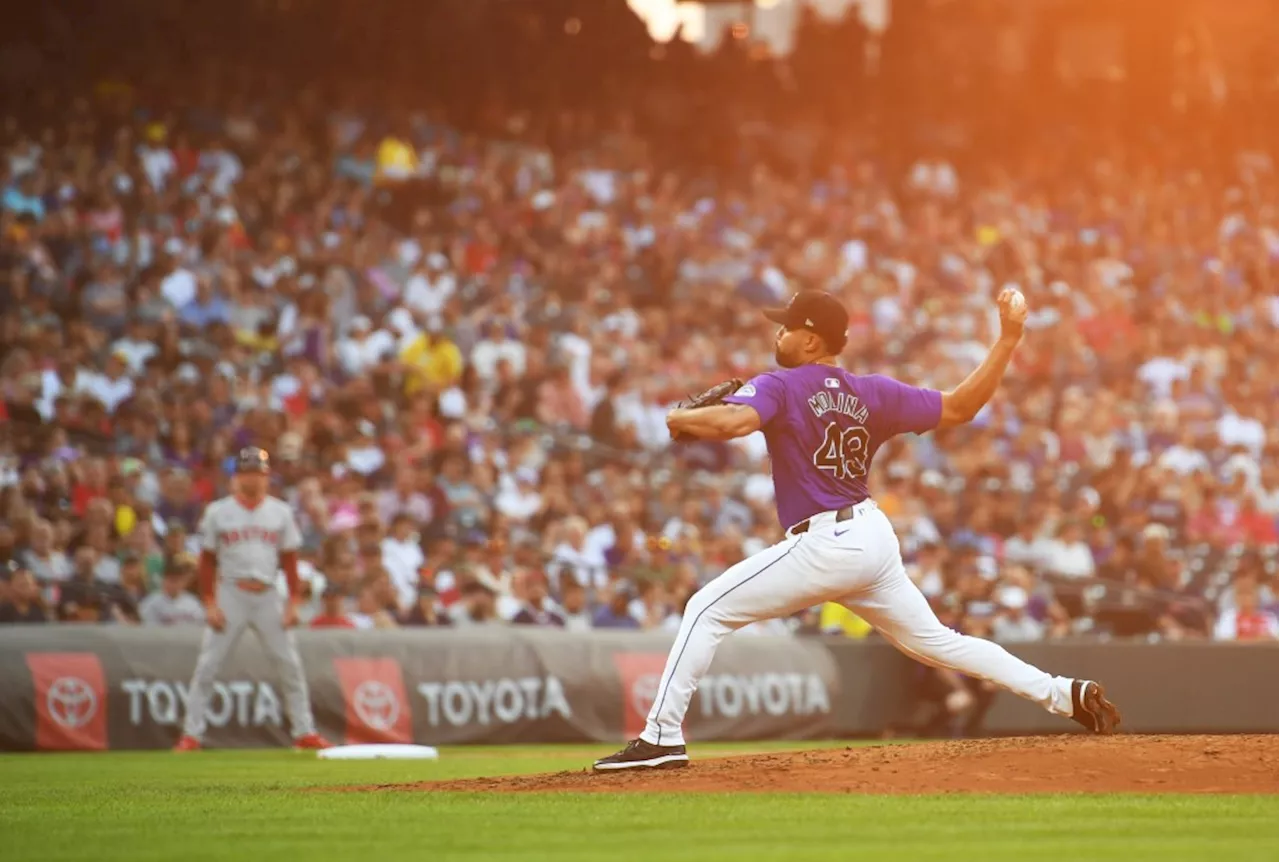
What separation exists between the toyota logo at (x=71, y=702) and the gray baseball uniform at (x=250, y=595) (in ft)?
3.19

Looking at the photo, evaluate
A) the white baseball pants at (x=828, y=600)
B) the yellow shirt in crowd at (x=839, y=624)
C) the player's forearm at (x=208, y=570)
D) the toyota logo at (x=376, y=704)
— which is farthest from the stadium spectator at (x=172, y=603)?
the white baseball pants at (x=828, y=600)

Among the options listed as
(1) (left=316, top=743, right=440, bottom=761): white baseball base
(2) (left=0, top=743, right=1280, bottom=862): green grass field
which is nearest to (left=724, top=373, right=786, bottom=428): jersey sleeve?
(2) (left=0, top=743, right=1280, bottom=862): green grass field

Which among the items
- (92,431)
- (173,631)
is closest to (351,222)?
(92,431)

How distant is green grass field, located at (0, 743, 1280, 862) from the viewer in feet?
22.9

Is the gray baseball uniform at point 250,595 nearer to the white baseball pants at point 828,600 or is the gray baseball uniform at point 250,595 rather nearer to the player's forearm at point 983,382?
the white baseball pants at point 828,600

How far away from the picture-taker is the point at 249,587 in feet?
49.8

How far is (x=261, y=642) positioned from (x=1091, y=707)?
7661 millimetres

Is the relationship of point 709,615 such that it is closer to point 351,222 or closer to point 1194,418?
point 351,222

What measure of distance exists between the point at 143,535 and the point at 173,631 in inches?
67.2

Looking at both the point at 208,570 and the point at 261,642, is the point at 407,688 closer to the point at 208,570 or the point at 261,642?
the point at 261,642

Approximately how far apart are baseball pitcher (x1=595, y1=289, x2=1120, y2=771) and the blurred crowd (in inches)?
349

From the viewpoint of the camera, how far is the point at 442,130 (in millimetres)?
26406

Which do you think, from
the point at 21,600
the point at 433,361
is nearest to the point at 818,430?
the point at 21,600

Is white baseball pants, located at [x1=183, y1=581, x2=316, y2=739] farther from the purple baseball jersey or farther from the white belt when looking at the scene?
the white belt
